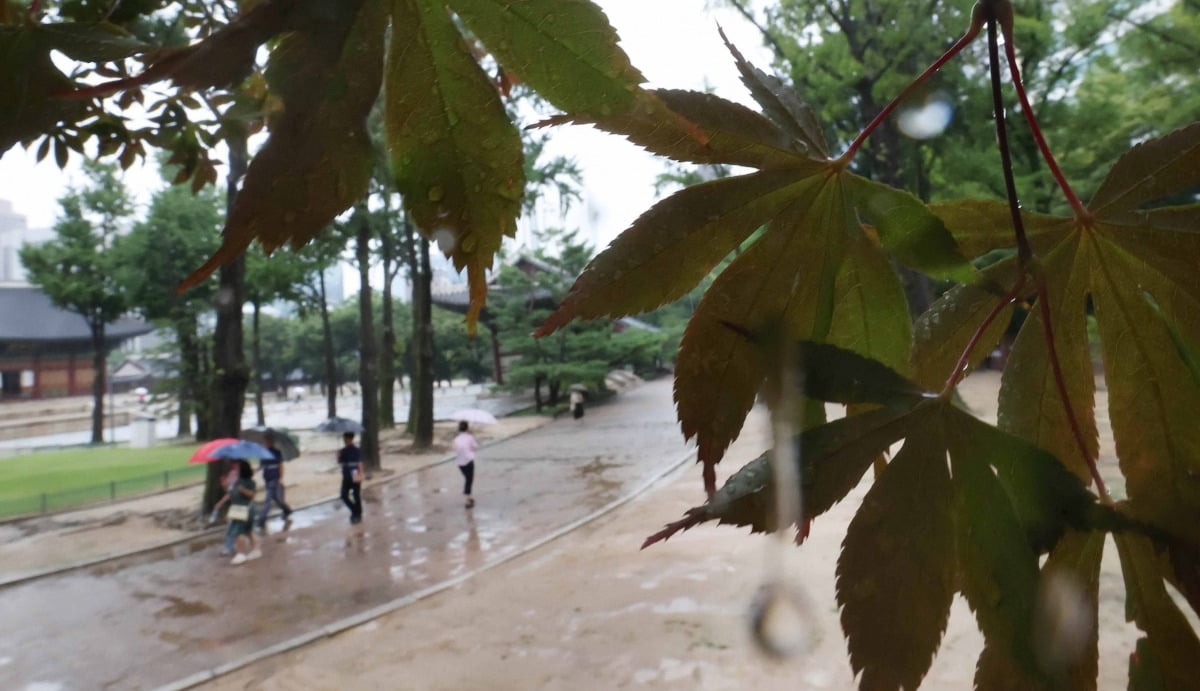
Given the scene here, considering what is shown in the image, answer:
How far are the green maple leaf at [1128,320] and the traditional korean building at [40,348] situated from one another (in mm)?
6403

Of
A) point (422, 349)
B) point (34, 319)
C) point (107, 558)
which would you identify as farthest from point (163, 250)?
point (34, 319)

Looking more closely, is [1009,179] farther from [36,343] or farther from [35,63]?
[36,343]

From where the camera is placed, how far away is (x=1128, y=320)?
0.21 meters

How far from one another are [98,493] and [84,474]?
0.32 metres

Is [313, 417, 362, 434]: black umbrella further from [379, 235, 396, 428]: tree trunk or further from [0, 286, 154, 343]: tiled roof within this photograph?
[0, 286, 154, 343]: tiled roof

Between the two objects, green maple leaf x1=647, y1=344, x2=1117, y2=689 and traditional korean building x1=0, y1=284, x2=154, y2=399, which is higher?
traditional korean building x1=0, y1=284, x2=154, y2=399

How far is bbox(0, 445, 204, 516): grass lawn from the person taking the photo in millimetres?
4062

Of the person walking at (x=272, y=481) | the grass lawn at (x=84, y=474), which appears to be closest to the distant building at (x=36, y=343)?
the grass lawn at (x=84, y=474)

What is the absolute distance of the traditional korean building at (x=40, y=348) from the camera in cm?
539

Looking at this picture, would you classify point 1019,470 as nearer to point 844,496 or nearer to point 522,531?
point 844,496

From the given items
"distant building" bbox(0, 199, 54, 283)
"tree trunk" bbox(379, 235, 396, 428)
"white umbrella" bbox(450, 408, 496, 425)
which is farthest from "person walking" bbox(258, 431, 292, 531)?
"distant building" bbox(0, 199, 54, 283)

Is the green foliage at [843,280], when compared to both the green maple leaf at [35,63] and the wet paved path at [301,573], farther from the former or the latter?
the wet paved path at [301,573]

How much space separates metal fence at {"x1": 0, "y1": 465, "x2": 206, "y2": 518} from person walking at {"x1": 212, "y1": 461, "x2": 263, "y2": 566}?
1605 millimetres

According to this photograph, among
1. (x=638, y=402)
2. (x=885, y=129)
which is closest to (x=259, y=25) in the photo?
(x=885, y=129)
